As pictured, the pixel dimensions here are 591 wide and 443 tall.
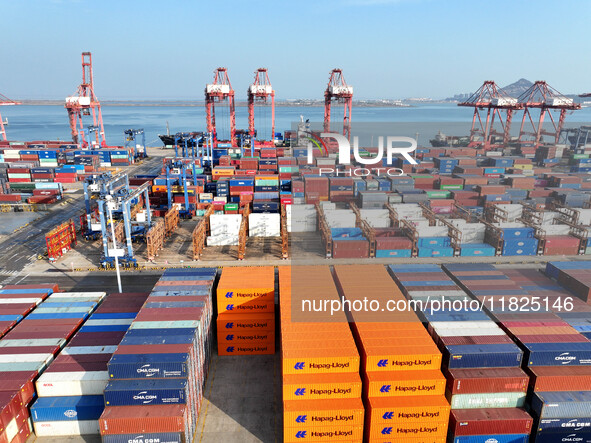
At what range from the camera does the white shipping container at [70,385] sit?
20172mm

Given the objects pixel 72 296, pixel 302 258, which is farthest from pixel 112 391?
pixel 302 258

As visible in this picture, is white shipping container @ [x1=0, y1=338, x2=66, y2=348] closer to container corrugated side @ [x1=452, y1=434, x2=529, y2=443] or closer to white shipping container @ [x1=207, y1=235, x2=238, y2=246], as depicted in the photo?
container corrugated side @ [x1=452, y1=434, x2=529, y2=443]

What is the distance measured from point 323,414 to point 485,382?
27.2 feet

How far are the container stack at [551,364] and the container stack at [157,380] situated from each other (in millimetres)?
17707

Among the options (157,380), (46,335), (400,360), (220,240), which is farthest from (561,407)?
(220,240)

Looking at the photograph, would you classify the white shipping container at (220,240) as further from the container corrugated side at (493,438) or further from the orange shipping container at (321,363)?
the container corrugated side at (493,438)

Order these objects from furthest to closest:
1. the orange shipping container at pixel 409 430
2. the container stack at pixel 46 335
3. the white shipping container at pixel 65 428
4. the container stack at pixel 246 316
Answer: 1. the container stack at pixel 246 316
2. the container stack at pixel 46 335
3. the white shipping container at pixel 65 428
4. the orange shipping container at pixel 409 430

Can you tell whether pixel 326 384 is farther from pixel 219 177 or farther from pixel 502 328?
pixel 219 177

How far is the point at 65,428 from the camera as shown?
20.3 metres

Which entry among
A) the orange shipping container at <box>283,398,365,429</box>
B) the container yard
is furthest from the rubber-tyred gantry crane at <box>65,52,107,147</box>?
the orange shipping container at <box>283,398,365,429</box>

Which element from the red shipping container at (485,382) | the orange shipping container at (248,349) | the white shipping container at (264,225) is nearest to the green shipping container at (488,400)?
the red shipping container at (485,382)

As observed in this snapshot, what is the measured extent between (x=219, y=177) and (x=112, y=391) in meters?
50.6

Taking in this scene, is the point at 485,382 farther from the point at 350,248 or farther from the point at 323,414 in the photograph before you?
the point at 350,248

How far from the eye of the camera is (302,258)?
43.9 m
